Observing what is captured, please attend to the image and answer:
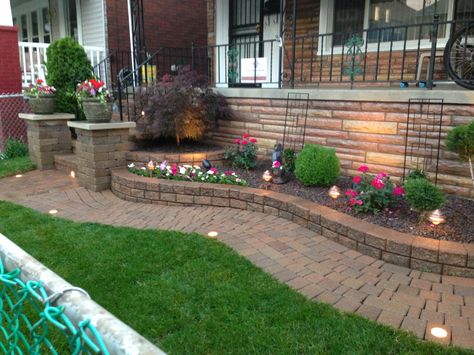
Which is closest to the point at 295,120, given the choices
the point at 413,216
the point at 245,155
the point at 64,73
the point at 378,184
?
the point at 245,155

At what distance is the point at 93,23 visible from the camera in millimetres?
11461

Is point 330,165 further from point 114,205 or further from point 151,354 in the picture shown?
point 151,354

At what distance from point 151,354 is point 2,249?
80 centimetres

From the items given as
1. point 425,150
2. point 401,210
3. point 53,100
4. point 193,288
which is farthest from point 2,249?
point 53,100

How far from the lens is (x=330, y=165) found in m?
5.04

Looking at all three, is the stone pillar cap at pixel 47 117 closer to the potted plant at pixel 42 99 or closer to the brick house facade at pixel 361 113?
the potted plant at pixel 42 99

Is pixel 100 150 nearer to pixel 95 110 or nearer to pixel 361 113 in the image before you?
pixel 95 110

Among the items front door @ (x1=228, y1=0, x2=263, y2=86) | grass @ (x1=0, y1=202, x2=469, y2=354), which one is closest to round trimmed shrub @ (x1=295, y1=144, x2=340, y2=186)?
grass @ (x1=0, y1=202, x2=469, y2=354)

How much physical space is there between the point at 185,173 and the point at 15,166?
145 inches

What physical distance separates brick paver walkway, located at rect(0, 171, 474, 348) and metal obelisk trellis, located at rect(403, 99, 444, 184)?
5.37 feet

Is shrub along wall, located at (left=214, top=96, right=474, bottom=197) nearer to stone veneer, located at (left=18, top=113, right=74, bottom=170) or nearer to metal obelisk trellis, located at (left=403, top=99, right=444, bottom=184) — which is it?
metal obelisk trellis, located at (left=403, top=99, right=444, bottom=184)

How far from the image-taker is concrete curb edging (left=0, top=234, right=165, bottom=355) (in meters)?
0.89

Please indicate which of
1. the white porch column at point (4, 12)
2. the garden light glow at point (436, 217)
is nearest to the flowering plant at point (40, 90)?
the white porch column at point (4, 12)

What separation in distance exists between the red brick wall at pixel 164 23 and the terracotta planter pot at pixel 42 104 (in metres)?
4.19
